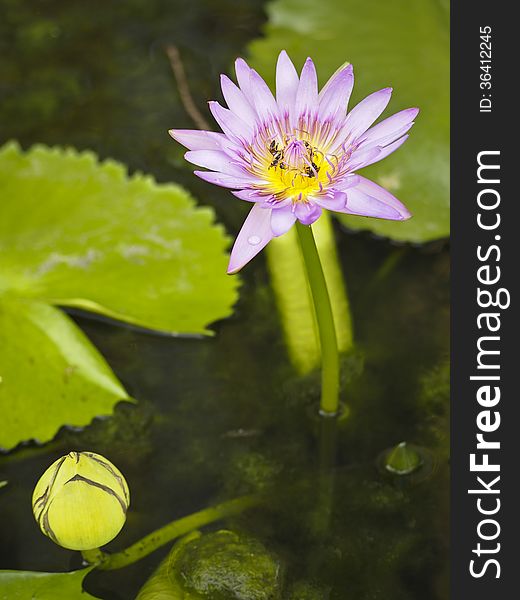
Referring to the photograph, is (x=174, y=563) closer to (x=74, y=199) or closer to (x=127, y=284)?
(x=127, y=284)

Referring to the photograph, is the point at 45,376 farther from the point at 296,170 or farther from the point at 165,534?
the point at 296,170

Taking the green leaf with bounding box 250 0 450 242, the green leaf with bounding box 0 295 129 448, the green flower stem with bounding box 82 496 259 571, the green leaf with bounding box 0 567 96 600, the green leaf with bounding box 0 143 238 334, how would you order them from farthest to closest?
the green leaf with bounding box 250 0 450 242 → the green leaf with bounding box 0 143 238 334 → the green leaf with bounding box 0 295 129 448 → the green flower stem with bounding box 82 496 259 571 → the green leaf with bounding box 0 567 96 600

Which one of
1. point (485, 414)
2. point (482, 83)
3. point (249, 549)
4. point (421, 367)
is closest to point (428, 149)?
point (482, 83)

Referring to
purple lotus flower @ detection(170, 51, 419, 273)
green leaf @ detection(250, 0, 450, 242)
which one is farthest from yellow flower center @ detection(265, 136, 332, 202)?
green leaf @ detection(250, 0, 450, 242)

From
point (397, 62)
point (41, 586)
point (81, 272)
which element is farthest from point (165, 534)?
point (397, 62)

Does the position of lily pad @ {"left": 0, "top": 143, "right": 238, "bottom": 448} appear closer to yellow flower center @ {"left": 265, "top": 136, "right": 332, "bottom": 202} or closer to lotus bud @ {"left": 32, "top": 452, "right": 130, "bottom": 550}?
lotus bud @ {"left": 32, "top": 452, "right": 130, "bottom": 550}

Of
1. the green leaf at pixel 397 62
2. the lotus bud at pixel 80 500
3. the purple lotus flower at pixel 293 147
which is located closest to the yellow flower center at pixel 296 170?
the purple lotus flower at pixel 293 147
